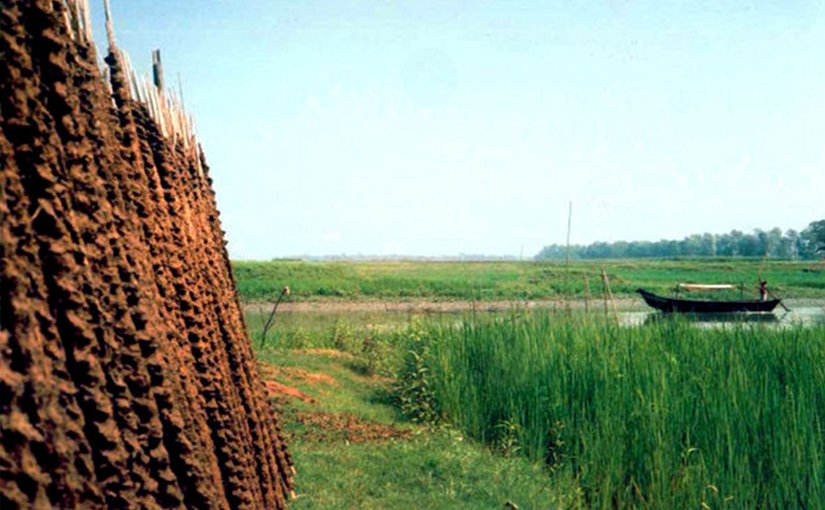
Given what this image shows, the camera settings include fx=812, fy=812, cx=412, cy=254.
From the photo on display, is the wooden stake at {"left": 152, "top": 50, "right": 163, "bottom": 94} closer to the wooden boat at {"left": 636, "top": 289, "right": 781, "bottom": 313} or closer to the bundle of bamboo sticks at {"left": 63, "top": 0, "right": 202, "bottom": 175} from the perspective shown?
the bundle of bamboo sticks at {"left": 63, "top": 0, "right": 202, "bottom": 175}

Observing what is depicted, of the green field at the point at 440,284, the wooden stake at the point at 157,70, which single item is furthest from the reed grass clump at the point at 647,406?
the green field at the point at 440,284

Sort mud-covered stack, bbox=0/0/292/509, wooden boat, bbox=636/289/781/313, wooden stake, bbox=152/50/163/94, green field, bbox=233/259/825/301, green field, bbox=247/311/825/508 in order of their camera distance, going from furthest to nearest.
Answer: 1. green field, bbox=233/259/825/301
2. wooden boat, bbox=636/289/781/313
3. green field, bbox=247/311/825/508
4. wooden stake, bbox=152/50/163/94
5. mud-covered stack, bbox=0/0/292/509

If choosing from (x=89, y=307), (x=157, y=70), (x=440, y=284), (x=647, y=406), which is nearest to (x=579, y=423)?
(x=647, y=406)

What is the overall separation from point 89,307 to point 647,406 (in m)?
5.31

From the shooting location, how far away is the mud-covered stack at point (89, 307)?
1.97 m

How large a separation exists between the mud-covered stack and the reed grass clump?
3360 millimetres

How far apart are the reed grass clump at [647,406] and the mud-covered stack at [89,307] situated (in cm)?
336

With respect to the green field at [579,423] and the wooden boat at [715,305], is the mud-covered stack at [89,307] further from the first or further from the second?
the wooden boat at [715,305]

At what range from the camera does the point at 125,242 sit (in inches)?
113

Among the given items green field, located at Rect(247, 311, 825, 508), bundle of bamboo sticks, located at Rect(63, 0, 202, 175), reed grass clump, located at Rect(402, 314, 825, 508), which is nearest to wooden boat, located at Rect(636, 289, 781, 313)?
green field, located at Rect(247, 311, 825, 508)

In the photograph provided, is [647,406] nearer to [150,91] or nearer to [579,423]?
[579,423]

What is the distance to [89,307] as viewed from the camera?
7.97 ft

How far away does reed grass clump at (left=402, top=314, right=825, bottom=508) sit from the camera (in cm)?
583

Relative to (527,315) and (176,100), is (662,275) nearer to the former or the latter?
(527,315)
